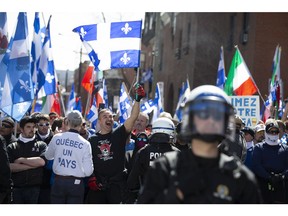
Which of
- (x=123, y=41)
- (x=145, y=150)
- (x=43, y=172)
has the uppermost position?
(x=123, y=41)

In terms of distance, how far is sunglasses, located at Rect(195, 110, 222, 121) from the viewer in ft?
10.9

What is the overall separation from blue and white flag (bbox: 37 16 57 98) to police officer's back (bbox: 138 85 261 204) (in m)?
9.04

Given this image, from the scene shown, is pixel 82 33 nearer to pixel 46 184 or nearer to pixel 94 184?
pixel 46 184

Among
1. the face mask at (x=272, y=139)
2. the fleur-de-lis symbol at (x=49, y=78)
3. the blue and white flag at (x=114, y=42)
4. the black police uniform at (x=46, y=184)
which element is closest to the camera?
the black police uniform at (x=46, y=184)

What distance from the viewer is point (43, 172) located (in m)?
7.83

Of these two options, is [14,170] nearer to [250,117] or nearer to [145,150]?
[145,150]

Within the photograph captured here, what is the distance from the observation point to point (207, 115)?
131 inches

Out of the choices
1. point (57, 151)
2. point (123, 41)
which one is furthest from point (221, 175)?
point (123, 41)

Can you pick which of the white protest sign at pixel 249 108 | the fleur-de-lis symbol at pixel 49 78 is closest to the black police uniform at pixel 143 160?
the white protest sign at pixel 249 108

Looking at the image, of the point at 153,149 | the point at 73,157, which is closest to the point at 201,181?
the point at 153,149

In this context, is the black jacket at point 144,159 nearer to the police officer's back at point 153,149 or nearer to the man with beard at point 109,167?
the police officer's back at point 153,149

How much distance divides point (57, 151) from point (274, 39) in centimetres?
1951

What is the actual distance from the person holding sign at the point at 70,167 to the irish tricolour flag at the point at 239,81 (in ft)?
24.0

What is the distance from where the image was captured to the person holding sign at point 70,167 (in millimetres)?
7070
